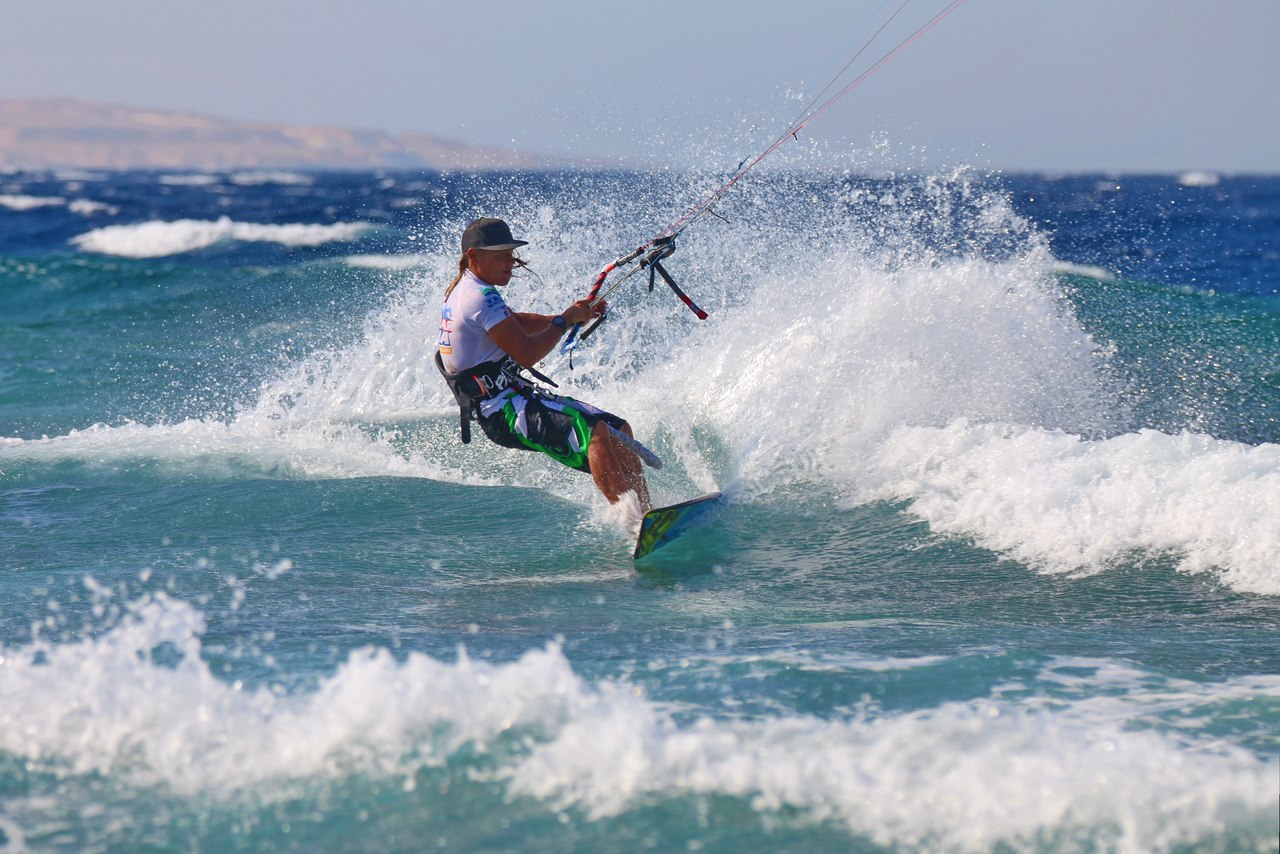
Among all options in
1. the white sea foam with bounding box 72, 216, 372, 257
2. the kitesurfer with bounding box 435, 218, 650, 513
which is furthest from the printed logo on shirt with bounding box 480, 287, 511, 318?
the white sea foam with bounding box 72, 216, 372, 257

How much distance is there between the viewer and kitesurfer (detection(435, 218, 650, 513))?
5.84 m

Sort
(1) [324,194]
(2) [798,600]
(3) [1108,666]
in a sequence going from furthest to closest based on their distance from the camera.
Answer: (1) [324,194] → (2) [798,600] → (3) [1108,666]

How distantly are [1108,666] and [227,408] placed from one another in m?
8.32

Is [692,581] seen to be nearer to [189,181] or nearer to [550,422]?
[550,422]

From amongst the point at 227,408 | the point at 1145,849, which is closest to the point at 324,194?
the point at 227,408

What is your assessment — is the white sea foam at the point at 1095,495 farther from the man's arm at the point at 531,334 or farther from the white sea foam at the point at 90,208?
the white sea foam at the point at 90,208

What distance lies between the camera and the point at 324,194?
6606 centimetres

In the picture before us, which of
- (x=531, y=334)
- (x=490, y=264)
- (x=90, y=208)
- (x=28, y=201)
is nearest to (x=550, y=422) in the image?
(x=531, y=334)

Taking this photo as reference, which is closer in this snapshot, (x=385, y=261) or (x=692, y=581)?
(x=692, y=581)

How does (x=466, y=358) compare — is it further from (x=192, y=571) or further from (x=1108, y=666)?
(x=1108, y=666)

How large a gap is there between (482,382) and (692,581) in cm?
148

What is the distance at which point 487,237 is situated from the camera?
5.82 meters

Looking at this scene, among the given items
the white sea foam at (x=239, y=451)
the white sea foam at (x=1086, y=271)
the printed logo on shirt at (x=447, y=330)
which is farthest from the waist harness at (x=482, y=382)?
the white sea foam at (x=1086, y=271)

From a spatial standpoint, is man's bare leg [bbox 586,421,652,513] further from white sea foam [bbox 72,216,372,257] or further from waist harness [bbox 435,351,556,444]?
white sea foam [bbox 72,216,372,257]
